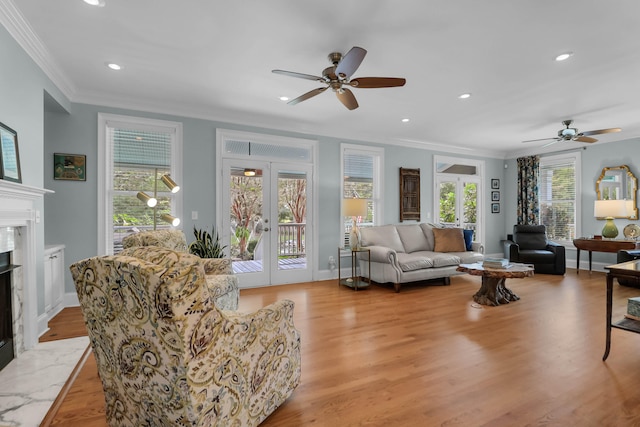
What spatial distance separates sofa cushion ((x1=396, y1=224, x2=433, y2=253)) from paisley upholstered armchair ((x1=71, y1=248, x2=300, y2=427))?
4.46m

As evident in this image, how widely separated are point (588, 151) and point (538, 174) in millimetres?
979

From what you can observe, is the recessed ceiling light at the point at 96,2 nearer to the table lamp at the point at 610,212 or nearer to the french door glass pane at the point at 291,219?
the french door glass pane at the point at 291,219

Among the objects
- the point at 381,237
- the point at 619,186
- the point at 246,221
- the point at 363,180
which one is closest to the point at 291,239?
the point at 246,221

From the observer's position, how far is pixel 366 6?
7.41 feet

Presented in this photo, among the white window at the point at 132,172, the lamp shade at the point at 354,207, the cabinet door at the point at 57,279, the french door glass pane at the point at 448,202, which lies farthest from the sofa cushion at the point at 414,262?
the cabinet door at the point at 57,279

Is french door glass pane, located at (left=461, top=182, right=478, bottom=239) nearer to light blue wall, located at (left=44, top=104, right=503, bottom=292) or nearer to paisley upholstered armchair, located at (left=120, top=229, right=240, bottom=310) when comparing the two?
light blue wall, located at (left=44, top=104, right=503, bottom=292)

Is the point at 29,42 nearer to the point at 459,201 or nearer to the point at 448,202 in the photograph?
the point at 448,202

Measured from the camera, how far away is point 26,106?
2.74 meters

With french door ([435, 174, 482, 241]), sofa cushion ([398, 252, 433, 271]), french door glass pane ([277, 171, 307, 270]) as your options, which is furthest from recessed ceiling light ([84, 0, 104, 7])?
french door ([435, 174, 482, 241])

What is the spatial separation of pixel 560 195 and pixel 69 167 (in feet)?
28.9

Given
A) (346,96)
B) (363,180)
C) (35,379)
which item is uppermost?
(346,96)

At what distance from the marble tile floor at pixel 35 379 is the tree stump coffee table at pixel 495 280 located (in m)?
4.09

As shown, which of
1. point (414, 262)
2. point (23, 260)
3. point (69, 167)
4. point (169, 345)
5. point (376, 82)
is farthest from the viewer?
point (414, 262)

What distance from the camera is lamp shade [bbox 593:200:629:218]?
5594 mm
